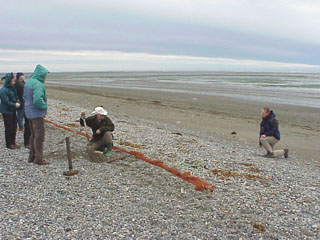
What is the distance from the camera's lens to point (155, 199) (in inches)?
229

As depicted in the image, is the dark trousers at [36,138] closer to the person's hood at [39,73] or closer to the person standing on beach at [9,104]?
the person's hood at [39,73]

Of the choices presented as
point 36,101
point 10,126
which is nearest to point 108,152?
point 36,101

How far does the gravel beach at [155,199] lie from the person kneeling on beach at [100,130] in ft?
1.36

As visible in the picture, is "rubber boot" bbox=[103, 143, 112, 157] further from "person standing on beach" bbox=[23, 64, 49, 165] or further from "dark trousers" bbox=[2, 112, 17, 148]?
"dark trousers" bbox=[2, 112, 17, 148]

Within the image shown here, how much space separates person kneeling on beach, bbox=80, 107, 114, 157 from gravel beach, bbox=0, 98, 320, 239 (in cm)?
41

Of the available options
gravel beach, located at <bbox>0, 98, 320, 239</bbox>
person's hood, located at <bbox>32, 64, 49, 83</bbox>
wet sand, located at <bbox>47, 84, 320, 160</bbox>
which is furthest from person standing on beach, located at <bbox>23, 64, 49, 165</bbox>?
wet sand, located at <bbox>47, 84, 320, 160</bbox>

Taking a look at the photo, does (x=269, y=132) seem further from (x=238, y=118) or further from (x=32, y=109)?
(x=238, y=118)

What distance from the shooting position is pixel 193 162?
26.8ft

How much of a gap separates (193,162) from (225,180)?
54.3 inches

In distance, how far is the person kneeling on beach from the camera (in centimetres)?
766

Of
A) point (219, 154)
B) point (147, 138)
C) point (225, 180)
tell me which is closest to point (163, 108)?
point (147, 138)

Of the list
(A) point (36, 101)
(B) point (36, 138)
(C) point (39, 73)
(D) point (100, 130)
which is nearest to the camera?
(A) point (36, 101)

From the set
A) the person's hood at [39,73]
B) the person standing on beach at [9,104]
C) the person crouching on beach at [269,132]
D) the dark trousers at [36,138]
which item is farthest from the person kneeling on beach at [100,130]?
the person crouching on beach at [269,132]

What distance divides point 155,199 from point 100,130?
8.56ft
